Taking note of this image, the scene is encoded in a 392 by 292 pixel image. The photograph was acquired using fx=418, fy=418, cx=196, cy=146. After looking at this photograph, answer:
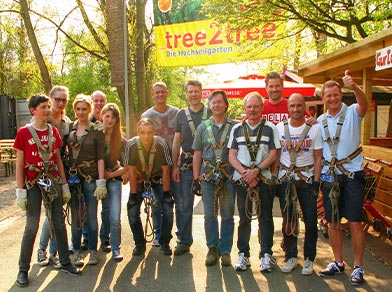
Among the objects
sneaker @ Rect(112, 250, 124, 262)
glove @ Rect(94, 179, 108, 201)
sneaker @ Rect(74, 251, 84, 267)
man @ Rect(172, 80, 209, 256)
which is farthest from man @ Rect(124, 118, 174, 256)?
sneaker @ Rect(74, 251, 84, 267)

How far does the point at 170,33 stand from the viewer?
14484 mm

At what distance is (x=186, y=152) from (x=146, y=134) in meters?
0.55

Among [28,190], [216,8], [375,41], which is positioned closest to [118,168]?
[28,190]

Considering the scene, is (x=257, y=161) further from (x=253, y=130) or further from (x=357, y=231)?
(x=357, y=231)

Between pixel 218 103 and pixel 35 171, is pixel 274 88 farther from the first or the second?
pixel 35 171

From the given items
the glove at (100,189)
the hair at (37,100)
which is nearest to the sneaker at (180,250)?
the glove at (100,189)

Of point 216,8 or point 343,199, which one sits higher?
point 216,8

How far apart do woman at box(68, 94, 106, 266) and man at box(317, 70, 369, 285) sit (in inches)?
97.4

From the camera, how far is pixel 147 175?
5055mm

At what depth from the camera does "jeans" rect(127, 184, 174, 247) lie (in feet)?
16.7

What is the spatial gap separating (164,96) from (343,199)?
2.60 metres

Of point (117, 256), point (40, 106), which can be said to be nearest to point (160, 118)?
point (40, 106)

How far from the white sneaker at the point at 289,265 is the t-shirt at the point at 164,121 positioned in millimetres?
2181

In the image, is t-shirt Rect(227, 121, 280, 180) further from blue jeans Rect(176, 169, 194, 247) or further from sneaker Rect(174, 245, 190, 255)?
sneaker Rect(174, 245, 190, 255)
